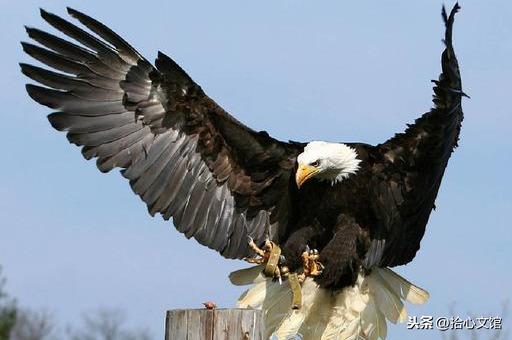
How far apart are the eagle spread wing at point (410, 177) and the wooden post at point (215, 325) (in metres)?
2.25

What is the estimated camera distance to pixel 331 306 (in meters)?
8.04

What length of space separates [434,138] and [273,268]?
3.66 feet

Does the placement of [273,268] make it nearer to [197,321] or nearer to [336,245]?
[336,245]

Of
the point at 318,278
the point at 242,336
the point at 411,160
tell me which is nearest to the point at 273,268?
the point at 318,278

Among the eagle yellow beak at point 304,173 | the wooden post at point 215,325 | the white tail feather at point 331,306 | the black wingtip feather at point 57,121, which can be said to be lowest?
the wooden post at point 215,325

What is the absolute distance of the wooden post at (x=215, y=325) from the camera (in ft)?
17.8

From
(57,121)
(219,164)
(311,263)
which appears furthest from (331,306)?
(57,121)

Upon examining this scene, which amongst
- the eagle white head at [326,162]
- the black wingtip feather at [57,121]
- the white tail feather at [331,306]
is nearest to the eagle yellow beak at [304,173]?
the eagle white head at [326,162]

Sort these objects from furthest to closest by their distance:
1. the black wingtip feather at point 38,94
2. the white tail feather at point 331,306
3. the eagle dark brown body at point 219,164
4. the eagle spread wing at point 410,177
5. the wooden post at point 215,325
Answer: the white tail feather at point 331,306 < the eagle dark brown body at point 219,164 < the black wingtip feather at point 38,94 < the eagle spread wing at point 410,177 < the wooden post at point 215,325

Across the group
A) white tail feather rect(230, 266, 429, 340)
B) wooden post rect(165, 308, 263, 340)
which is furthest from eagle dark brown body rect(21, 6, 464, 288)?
wooden post rect(165, 308, 263, 340)

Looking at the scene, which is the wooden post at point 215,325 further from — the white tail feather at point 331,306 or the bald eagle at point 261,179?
the white tail feather at point 331,306

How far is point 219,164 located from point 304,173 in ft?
1.86

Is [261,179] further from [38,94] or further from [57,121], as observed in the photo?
[38,94]

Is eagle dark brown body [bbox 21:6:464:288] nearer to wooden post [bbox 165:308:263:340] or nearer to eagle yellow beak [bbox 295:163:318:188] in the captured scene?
eagle yellow beak [bbox 295:163:318:188]
